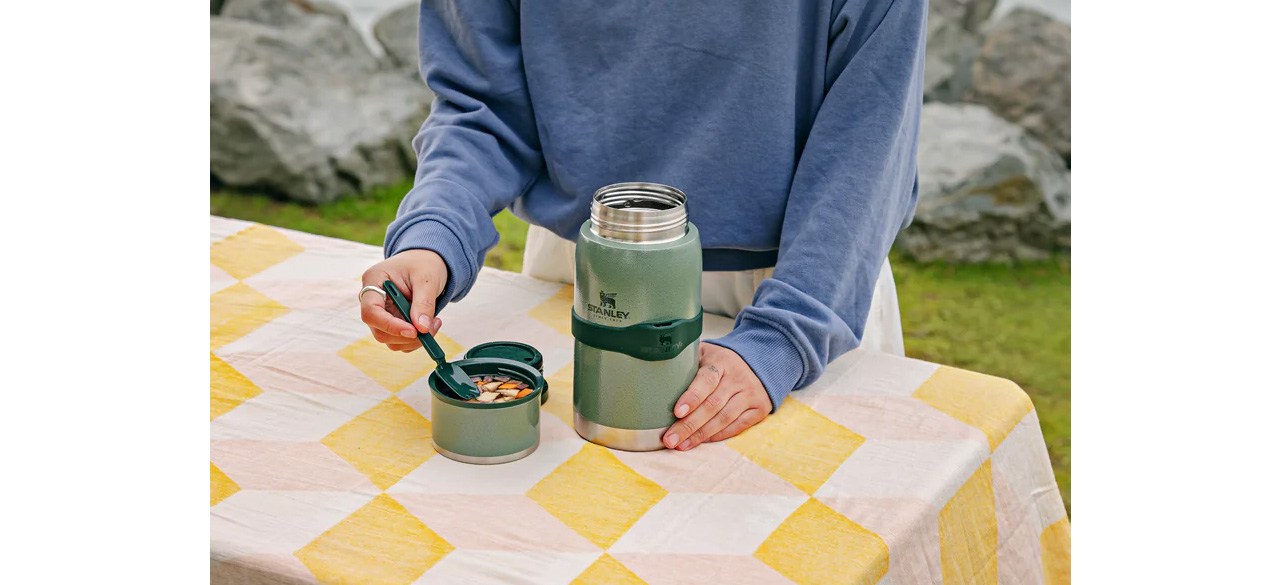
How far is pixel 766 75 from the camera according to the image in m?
1.60

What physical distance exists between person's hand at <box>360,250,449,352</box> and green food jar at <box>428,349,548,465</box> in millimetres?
87

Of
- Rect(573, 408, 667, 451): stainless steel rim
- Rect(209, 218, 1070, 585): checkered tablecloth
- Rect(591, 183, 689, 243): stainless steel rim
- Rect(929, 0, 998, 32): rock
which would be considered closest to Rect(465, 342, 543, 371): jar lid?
Rect(209, 218, 1070, 585): checkered tablecloth

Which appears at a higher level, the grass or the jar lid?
the jar lid

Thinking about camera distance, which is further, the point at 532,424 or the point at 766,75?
the point at 766,75

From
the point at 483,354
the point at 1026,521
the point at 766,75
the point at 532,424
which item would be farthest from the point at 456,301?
the point at 1026,521

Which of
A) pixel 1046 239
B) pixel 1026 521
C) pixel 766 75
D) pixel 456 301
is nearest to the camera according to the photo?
pixel 1026 521

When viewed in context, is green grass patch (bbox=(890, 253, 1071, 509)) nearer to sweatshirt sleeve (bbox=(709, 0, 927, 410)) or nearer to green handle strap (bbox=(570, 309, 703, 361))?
sweatshirt sleeve (bbox=(709, 0, 927, 410))

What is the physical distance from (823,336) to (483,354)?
426mm

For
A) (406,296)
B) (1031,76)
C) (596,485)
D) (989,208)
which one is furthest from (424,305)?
(1031,76)

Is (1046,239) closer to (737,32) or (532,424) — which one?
(737,32)

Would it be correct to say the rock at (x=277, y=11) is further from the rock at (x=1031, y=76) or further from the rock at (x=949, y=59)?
the rock at (x=1031, y=76)

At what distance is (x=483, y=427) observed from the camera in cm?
133

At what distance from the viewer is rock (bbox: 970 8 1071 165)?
4383 mm

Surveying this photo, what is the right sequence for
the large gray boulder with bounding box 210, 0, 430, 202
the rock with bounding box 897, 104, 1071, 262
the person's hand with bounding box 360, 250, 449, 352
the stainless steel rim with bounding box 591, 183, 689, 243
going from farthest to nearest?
1. the large gray boulder with bounding box 210, 0, 430, 202
2. the rock with bounding box 897, 104, 1071, 262
3. the person's hand with bounding box 360, 250, 449, 352
4. the stainless steel rim with bounding box 591, 183, 689, 243
